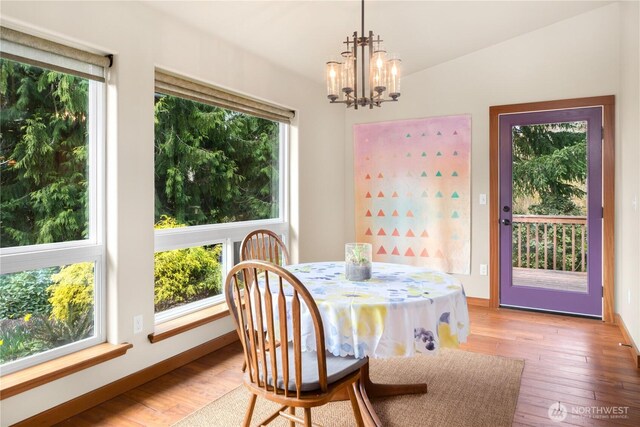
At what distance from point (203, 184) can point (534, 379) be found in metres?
2.57

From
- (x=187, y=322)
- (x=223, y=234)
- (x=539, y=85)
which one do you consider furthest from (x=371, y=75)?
(x=539, y=85)

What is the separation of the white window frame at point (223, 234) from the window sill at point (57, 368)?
1.56 feet

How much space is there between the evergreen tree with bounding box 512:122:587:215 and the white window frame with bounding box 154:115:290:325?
222cm

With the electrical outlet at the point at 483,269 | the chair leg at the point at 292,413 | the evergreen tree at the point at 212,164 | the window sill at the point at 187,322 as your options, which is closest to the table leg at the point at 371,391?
the chair leg at the point at 292,413

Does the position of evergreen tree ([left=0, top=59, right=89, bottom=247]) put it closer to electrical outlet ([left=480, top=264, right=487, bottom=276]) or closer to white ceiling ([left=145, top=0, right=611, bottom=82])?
white ceiling ([left=145, top=0, right=611, bottom=82])

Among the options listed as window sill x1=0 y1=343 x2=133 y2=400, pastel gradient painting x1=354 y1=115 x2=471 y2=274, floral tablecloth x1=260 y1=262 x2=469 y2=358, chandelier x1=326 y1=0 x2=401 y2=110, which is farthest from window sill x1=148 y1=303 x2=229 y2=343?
pastel gradient painting x1=354 y1=115 x2=471 y2=274

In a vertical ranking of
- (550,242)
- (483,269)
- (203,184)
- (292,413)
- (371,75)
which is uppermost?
(371,75)

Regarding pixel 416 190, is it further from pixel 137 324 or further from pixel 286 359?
pixel 286 359

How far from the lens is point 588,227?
3.76m

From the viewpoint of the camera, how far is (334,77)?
238 centimetres

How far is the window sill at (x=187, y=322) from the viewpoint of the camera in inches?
104

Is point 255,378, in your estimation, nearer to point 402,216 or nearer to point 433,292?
point 433,292

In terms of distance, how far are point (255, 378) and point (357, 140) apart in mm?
3547

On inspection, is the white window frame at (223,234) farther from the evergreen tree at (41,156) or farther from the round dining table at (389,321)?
the round dining table at (389,321)
